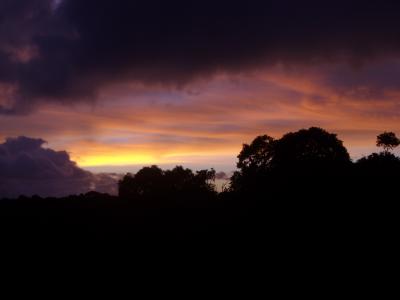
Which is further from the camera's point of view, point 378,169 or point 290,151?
point 290,151

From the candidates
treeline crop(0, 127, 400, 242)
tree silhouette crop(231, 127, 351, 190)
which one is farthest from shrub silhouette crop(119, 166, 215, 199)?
treeline crop(0, 127, 400, 242)

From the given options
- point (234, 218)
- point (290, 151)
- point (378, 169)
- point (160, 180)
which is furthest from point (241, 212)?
point (160, 180)

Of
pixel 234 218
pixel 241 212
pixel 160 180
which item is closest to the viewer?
pixel 234 218

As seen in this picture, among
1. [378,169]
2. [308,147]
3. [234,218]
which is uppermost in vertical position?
[308,147]

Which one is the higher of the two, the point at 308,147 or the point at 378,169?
the point at 308,147

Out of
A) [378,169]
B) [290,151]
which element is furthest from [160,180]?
[378,169]

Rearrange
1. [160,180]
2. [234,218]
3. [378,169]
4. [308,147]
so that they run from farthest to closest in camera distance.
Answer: [160,180], [308,147], [378,169], [234,218]

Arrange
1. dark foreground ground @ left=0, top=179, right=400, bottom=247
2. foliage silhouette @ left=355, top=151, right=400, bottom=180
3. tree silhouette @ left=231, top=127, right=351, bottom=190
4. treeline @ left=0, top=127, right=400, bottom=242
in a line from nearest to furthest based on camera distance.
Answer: dark foreground ground @ left=0, top=179, right=400, bottom=247 → treeline @ left=0, top=127, right=400, bottom=242 → foliage silhouette @ left=355, top=151, right=400, bottom=180 → tree silhouette @ left=231, top=127, right=351, bottom=190

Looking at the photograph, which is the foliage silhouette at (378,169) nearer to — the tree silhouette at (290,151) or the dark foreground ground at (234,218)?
the dark foreground ground at (234,218)

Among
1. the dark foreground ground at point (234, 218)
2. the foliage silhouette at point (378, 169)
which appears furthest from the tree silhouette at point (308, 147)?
the dark foreground ground at point (234, 218)

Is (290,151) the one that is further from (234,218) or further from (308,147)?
(234,218)

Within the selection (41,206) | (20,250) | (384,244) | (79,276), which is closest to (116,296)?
(79,276)

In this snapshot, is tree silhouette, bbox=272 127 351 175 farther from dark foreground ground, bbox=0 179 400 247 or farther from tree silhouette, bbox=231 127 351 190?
dark foreground ground, bbox=0 179 400 247

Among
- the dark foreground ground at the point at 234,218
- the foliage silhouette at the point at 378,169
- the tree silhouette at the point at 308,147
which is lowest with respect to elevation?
the dark foreground ground at the point at 234,218
